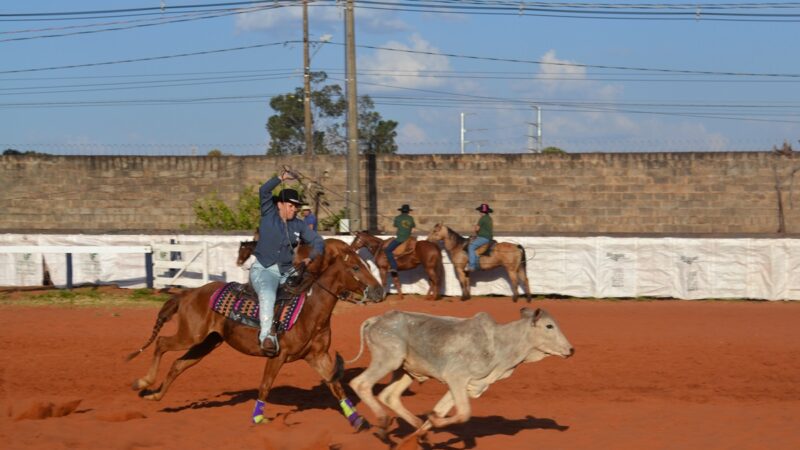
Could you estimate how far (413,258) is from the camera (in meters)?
23.6

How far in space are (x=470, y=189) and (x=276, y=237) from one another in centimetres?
2022

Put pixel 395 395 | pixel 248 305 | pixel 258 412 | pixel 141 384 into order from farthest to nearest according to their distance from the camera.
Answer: pixel 141 384 → pixel 248 305 → pixel 258 412 → pixel 395 395

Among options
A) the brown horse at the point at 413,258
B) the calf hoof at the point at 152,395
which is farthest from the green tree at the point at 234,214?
the calf hoof at the point at 152,395

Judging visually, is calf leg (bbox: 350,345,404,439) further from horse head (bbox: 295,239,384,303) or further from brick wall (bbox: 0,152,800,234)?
brick wall (bbox: 0,152,800,234)

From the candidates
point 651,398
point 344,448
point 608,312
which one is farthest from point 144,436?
point 608,312

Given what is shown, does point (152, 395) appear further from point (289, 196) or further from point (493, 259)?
point (493, 259)

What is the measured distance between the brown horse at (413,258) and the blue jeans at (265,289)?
40.0ft

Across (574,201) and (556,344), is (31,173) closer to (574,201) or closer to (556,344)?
(574,201)

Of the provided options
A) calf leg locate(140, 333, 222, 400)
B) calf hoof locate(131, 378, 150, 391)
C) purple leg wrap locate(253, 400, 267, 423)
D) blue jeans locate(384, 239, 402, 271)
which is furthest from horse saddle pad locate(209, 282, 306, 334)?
blue jeans locate(384, 239, 402, 271)

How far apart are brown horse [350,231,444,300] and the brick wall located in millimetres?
7025

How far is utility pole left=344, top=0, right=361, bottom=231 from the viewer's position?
86.2 feet

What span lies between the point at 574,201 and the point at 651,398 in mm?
17753

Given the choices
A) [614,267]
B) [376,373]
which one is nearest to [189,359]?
[376,373]

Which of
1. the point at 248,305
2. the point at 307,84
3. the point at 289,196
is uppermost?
the point at 307,84
